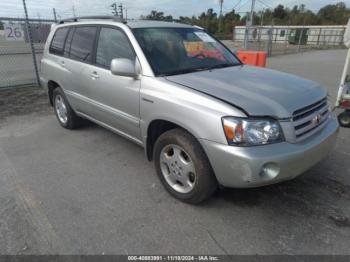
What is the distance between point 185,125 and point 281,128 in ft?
2.73

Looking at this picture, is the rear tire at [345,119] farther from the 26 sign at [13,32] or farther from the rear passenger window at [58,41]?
the 26 sign at [13,32]

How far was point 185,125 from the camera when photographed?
8.31 feet

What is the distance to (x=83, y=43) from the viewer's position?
4.04m

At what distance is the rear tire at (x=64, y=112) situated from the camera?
186 inches

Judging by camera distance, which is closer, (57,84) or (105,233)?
(105,233)

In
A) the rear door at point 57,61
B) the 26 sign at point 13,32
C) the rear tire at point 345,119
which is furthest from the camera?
the 26 sign at point 13,32

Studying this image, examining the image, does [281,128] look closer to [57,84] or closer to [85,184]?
[85,184]

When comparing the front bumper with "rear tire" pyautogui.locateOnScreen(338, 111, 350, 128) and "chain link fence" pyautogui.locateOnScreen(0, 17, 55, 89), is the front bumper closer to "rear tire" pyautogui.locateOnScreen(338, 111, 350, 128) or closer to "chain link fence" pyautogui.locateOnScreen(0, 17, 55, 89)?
"rear tire" pyautogui.locateOnScreen(338, 111, 350, 128)

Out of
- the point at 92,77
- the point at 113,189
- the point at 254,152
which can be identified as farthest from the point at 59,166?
the point at 254,152

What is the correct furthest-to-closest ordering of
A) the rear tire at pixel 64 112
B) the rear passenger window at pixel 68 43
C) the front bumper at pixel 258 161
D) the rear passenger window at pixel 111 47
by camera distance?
the rear tire at pixel 64 112 < the rear passenger window at pixel 68 43 < the rear passenger window at pixel 111 47 < the front bumper at pixel 258 161

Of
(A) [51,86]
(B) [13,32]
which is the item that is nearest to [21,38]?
(B) [13,32]

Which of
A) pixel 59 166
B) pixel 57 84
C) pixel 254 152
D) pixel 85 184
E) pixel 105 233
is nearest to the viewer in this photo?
pixel 254 152

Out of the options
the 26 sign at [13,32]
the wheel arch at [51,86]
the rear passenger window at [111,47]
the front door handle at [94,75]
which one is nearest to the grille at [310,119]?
the rear passenger window at [111,47]

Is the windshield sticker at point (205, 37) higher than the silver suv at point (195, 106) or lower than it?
higher
